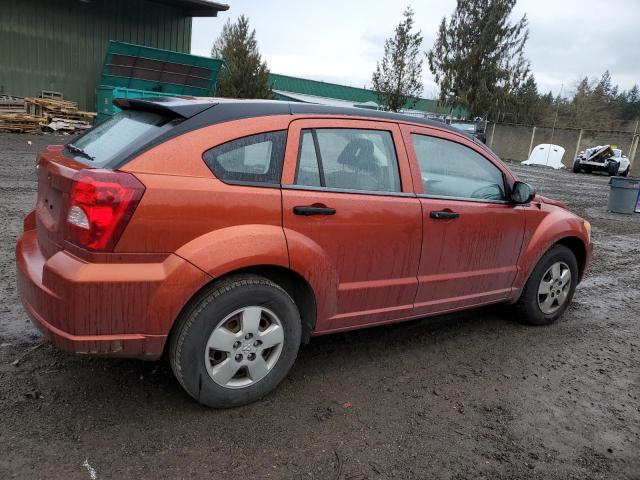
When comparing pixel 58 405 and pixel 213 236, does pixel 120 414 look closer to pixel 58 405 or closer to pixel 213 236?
pixel 58 405

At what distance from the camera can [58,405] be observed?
2875 mm

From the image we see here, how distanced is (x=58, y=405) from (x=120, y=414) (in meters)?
0.35

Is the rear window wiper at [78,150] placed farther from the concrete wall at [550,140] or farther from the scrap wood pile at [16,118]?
the concrete wall at [550,140]

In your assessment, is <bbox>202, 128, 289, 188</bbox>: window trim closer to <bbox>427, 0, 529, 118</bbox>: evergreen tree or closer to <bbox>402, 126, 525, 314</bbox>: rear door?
<bbox>402, 126, 525, 314</bbox>: rear door

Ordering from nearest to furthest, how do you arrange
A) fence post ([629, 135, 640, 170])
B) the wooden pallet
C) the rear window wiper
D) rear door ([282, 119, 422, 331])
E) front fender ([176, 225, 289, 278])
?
1. front fender ([176, 225, 289, 278])
2. the rear window wiper
3. rear door ([282, 119, 422, 331])
4. the wooden pallet
5. fence post ([629, 135, 640, 170])

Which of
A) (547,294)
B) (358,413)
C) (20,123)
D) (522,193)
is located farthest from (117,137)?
(20,123)

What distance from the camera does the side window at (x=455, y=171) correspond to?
3680mm

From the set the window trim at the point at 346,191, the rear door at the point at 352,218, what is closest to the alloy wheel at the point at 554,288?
the rear door at the point at 352,218

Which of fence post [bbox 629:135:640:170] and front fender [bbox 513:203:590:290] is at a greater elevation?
fence post [bbox 629:135:640:170]

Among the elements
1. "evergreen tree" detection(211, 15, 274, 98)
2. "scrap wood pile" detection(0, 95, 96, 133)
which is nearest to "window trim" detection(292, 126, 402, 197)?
"scrap wood pile" detection(0, 95, 96, 133)

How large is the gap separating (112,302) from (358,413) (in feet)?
4.96

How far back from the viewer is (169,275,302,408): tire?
8.96ft

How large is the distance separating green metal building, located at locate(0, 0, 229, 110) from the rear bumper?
19.6 meters

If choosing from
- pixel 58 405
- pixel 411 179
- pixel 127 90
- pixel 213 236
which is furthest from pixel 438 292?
pixel 127 90
